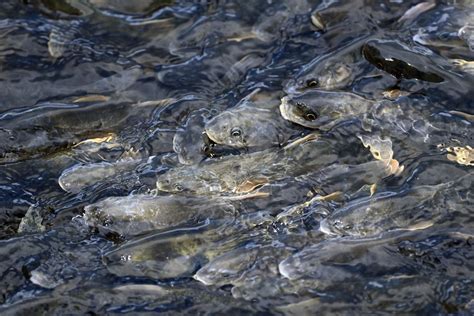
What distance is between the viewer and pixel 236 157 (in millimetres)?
5465

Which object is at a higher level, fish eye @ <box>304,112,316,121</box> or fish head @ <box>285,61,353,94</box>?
fish head @ <box>285,61,353,94</box>

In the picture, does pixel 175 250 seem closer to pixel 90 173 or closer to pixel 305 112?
pixel 90 173

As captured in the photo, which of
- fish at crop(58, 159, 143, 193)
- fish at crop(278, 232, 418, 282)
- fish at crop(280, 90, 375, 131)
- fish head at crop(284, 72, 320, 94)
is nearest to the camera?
fish at crop(278, 232, 418, 282)

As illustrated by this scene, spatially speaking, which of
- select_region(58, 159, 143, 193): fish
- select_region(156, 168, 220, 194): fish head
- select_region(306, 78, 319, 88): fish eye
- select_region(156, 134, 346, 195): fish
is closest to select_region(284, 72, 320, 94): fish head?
select_region(306, 78, 319, 88): fish eye

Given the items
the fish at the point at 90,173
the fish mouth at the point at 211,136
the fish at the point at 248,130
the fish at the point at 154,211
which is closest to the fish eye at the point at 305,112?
→ the fish at the point at 248,130

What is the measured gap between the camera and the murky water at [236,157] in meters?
4.54

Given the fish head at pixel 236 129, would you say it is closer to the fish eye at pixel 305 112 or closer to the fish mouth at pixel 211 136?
the fish mouth at pixel 211 136

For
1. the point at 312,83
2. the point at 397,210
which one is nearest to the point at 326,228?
the point at 397,210

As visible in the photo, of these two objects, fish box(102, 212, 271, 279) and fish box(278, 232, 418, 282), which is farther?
fish box(102, 212, 271, 279)

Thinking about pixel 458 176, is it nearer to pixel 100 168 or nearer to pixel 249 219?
pixel 249 219

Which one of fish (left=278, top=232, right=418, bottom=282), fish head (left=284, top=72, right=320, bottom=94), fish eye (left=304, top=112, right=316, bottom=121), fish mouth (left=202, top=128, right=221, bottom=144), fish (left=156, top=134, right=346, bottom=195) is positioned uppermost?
fish head (left=284, top=72, right=320, bottom=94)

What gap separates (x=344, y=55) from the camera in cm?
608

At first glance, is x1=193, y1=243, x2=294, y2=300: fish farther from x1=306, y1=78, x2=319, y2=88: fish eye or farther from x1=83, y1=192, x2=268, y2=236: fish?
x1=306, y1=78, x2=319, y2=88: fish eye

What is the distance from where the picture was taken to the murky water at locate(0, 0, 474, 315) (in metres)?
4.54
